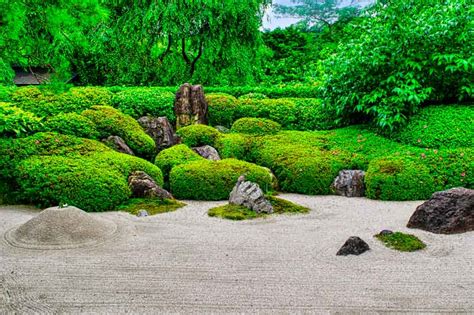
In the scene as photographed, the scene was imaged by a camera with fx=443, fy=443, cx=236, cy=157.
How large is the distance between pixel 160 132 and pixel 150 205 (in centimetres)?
353

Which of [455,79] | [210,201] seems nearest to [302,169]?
[210,201]

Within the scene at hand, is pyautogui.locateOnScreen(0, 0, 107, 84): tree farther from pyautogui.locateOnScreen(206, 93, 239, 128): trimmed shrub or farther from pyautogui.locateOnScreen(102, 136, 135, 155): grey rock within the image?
pyautogui.locateOnScreen(206, 93, 239, 128): trimmed shrub

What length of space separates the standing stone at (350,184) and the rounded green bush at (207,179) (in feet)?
4.21

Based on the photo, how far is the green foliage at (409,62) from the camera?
8.81 meters

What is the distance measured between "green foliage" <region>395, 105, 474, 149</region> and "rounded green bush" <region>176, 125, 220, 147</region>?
388 cm

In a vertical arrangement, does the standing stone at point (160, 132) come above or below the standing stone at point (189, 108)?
below

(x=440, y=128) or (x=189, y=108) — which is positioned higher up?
(x=440, y=128)

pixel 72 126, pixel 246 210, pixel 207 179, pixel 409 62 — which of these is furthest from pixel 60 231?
pixel 409 62

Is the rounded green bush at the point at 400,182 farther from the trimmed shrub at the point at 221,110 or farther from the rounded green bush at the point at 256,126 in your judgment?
the trimmed shrub at the point at 221,110

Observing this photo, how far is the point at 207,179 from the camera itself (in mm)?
7344

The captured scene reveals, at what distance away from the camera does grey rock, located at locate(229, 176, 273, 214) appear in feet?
20.4

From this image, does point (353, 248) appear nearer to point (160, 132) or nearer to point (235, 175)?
point (235, 175)

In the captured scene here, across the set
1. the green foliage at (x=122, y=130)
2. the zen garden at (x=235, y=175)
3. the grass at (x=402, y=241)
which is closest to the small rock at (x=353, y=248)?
the zen garden at (x=235, y=175)

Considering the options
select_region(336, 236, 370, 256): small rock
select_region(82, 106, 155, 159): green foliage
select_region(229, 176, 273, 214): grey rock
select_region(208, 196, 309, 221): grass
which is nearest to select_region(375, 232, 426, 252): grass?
select_region(336, 236, 370, 256): small rock
